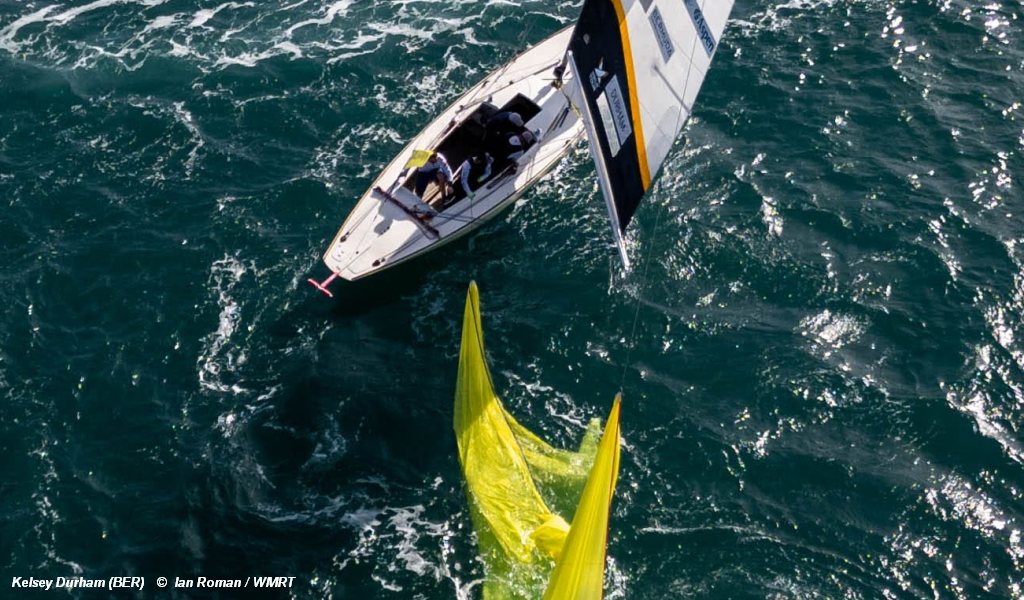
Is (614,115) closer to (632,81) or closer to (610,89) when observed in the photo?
(610,89)

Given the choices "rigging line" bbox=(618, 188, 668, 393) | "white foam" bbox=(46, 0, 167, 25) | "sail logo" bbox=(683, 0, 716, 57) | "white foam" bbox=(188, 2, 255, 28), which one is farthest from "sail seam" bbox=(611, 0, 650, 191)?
"white foam" bbox=(46, 0, 167, 25)

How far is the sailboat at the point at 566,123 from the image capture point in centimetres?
2895

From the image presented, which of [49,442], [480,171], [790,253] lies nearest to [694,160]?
Answer: [790,253]

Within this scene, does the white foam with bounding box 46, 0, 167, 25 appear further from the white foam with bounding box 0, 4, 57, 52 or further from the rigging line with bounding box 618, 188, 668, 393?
the rigging line with bounding box 618, 188, 668, 393

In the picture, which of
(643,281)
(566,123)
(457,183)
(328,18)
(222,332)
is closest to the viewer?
(222,332)

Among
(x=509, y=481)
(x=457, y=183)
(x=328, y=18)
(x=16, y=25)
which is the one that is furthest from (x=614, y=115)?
(x=16, y=25)

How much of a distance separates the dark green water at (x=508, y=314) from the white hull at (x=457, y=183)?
1.38m

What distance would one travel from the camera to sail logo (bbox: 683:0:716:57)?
3034cm

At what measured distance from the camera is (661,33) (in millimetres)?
29656

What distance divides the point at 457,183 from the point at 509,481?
12.0 meters

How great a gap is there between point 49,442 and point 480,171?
56.1ft

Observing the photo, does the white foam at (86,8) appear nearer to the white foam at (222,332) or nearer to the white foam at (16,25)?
the white foam at (16,25)

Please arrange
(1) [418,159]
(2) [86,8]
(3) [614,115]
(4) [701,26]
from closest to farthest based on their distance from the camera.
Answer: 1. (3) [614,115]
2. (4) [701,26]
3. (1) [418,159]
4. (2) [86,8]

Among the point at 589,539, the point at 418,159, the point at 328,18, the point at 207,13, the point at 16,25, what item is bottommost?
the point at 589,539
